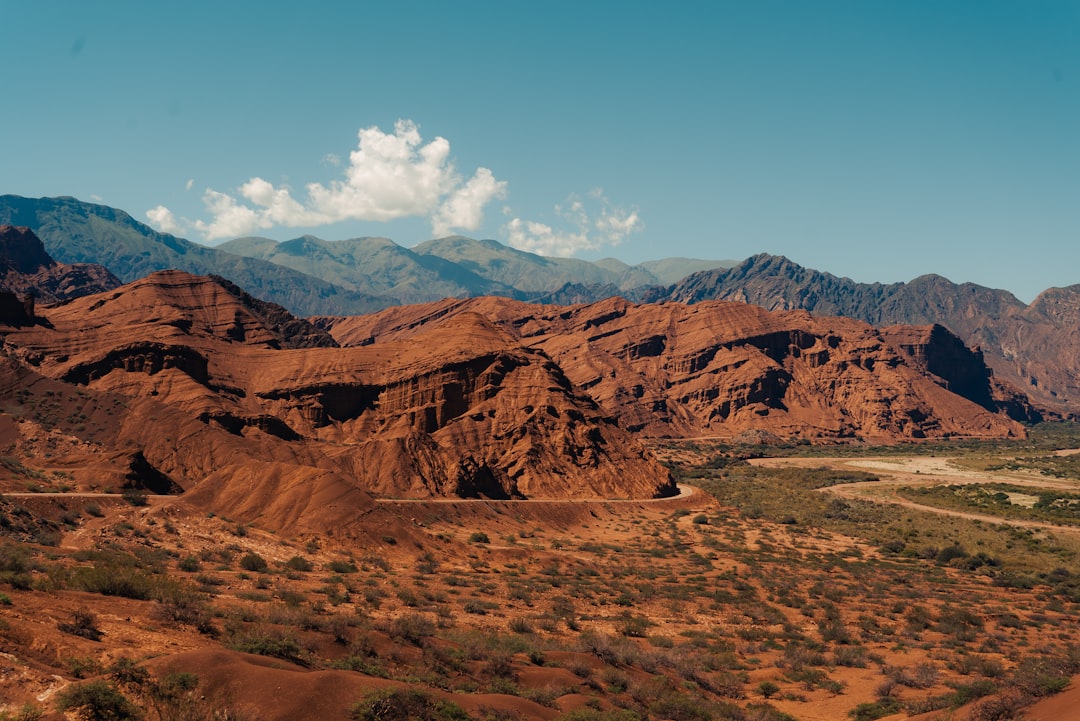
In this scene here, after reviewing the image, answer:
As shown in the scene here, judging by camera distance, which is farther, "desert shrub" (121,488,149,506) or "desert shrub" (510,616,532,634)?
"desert shrub" (121,488,149,506)

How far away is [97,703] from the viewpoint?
1373cm

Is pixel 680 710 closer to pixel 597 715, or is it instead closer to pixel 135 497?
pixel 597 715

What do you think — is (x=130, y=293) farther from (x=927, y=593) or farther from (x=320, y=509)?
(x=927, y=593)

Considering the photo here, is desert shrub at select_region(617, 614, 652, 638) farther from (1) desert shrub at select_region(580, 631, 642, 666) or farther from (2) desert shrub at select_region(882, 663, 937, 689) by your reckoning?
(2) desert shrub at select_region(882, 663, 937, 689)

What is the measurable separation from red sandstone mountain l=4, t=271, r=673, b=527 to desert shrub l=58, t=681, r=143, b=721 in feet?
133

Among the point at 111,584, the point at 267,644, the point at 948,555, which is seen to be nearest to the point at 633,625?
the point at 267,644

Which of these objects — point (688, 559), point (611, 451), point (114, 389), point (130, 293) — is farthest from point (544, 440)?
point (130, 293)

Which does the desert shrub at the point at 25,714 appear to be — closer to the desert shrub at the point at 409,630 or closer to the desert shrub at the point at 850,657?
the desert shrub at the point at 409,630

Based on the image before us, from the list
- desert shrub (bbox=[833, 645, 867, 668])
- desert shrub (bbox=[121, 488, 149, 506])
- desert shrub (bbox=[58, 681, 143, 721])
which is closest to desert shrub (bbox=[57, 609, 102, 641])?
desert shrub (bbox=[58, 681, 143, 721])

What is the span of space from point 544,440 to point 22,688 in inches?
2715

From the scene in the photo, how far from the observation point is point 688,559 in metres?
54.0

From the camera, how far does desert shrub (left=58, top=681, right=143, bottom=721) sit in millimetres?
13523

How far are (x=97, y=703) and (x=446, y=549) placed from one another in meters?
34.8

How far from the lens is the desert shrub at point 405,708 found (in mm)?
15883
